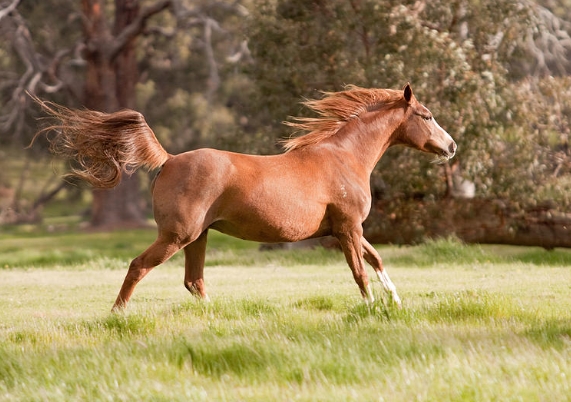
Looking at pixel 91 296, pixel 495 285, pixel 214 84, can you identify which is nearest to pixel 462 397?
pixel 495 285

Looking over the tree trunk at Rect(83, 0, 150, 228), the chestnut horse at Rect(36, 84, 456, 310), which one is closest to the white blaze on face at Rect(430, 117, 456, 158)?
the chestnut horse at Rect(36, 84, 456, 310)

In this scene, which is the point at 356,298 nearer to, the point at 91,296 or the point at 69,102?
the point at 91,296

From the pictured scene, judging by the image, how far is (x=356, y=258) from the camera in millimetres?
8969

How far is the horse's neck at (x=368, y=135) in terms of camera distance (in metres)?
9.50

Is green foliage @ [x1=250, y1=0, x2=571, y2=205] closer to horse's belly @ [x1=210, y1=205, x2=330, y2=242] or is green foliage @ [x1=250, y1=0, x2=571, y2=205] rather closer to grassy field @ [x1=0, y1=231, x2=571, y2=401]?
grassy field @ [x1=0, y1=231, x2=571, y2=401]

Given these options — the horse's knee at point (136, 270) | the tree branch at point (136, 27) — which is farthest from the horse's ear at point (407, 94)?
the tree branch at point (136, 27)

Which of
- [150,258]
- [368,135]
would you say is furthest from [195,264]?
[368,135]

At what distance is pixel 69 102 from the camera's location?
32031mm

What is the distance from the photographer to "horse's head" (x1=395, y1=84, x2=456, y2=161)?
9.77 metres

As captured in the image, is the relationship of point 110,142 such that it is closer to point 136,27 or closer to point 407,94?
point 407,94

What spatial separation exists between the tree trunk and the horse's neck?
18329 mm

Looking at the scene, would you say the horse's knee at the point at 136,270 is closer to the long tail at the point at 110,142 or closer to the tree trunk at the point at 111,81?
the long tail at the point at 110,142

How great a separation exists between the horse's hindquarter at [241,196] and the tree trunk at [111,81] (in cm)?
1882

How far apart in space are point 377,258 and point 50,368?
417 centimetres
